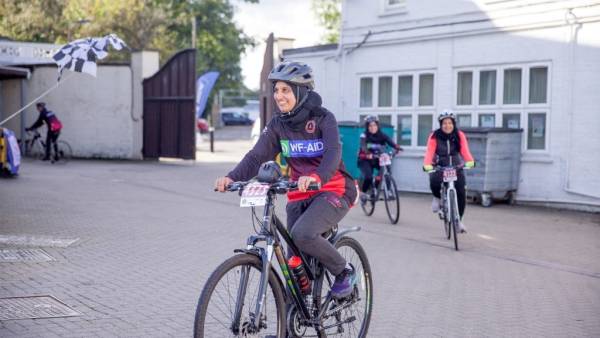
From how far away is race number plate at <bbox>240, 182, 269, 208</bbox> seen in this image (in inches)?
177

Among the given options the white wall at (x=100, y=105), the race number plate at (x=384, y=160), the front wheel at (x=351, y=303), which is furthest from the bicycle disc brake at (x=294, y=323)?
the white wall at (x=100, y=105)

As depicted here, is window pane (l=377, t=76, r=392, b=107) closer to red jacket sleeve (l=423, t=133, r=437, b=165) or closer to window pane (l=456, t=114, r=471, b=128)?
window pane (l=456, t=114, r=471, b=128)

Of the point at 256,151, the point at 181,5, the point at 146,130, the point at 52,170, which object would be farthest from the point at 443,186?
the point at 181,5

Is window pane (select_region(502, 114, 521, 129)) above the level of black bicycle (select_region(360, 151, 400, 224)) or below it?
above

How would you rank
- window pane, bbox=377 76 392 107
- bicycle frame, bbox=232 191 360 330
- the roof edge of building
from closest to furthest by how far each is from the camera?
bicycle frame, bbox=232 191 360 330 < window pane, bbox=377 76 392 107 < the roof edge of building

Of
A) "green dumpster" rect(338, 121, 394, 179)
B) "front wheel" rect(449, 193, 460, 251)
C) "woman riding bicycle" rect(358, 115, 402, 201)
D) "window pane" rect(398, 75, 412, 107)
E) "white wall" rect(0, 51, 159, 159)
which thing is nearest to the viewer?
"front wheel" rect(449, 193, 460, 251)

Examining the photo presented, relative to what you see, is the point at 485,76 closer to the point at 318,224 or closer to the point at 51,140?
the point at 318,224

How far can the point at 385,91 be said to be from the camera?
18.7m

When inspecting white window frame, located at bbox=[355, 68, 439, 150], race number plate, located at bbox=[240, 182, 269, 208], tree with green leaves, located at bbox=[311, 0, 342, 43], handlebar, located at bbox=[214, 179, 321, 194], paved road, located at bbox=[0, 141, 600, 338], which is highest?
tree with green leaves, located at bbox=[311, 0, 342, 43]

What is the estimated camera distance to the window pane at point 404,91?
1802 centimetres

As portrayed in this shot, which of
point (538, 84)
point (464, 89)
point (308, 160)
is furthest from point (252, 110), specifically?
point (308, 160)

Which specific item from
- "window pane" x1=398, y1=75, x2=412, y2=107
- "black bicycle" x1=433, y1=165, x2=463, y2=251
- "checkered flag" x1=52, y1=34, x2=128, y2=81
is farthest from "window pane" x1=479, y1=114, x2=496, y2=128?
"checkered flag" x1=52, y1=34, x2=128, y2=81

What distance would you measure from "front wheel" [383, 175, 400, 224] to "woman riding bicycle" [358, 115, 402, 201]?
2.31ft

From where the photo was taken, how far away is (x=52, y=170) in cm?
2020
